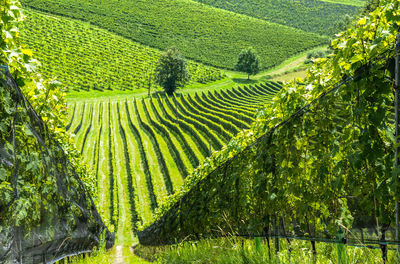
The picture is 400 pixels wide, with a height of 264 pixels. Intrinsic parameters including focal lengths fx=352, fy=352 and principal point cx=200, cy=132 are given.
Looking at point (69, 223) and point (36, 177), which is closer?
point (36, 177)

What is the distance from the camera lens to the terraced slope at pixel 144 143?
31984 millimetres

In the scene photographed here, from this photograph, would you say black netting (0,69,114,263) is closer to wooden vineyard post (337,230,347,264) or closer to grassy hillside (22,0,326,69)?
wooden vineyard post (337,230,347,264)

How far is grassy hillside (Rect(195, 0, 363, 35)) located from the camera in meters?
158

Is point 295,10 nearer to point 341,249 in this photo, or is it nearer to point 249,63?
point 249,63

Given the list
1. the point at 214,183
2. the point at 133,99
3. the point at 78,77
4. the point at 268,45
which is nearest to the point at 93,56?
the point at 78,77

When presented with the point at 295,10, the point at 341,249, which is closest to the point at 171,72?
the point at 341,249

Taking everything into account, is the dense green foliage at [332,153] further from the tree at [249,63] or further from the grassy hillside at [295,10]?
the grassy hillside at [295,10]

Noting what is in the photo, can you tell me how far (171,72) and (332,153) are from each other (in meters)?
76.5

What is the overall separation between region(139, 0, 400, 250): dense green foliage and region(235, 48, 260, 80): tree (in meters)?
88.3

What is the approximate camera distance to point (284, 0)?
7377 inches

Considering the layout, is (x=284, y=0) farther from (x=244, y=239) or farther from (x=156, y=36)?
(x=244, y=239)

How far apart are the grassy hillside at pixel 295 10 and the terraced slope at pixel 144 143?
106807 mm

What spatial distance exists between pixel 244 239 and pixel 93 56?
98.2 meters

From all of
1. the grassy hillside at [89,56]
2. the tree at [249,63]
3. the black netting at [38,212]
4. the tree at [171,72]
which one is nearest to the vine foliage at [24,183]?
the black netting at [38,212]
